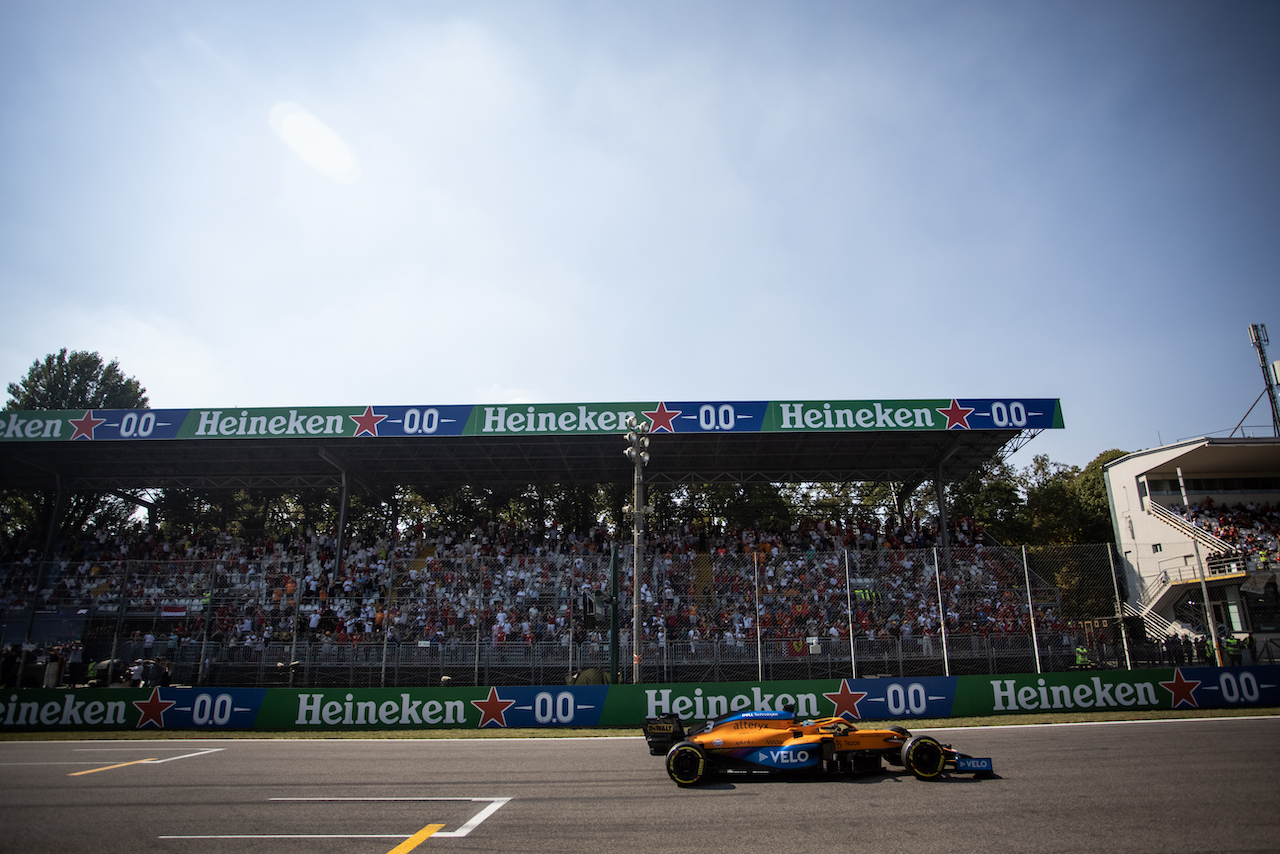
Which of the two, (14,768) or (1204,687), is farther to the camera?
(1204,687)

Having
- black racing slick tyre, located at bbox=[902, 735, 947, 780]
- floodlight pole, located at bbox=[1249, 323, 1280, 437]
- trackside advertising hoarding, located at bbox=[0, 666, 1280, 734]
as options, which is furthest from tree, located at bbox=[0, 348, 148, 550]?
floodlight pole, located at bbox=[1249, 323, 1280, 437]

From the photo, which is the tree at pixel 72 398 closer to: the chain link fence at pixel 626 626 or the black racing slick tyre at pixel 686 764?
the chain link fence at pixel 626 626

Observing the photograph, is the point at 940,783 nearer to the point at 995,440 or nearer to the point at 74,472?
the point at 995,440

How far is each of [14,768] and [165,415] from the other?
13936mm

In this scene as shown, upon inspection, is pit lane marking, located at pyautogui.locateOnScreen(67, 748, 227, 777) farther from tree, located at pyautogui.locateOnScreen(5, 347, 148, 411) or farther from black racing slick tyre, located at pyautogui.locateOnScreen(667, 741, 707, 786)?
tree, located at pyautogui.locateOnScreen(5, 347, 148, 411)

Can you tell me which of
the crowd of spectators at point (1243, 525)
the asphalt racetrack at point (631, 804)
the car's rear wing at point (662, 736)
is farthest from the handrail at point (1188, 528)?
the car's rear wing at point (662, 736)

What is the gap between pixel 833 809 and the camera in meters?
6.76

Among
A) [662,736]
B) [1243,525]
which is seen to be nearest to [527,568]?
[662,736]

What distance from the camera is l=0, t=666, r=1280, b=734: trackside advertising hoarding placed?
561 inches

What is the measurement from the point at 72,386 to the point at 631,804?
1865 inches

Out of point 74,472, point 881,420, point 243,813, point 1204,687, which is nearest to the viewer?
point 243,813

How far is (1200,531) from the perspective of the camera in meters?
25.6

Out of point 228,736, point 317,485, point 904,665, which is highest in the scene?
point 317,485

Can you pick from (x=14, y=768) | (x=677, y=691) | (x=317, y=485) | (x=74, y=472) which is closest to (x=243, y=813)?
(x=14, y=768)
